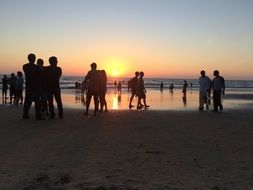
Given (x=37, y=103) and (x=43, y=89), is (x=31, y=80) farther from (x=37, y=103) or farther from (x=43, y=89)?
(x=37, y=103)

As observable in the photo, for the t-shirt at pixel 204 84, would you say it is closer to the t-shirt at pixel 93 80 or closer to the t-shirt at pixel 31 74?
the t-shirt at pixel 93 80

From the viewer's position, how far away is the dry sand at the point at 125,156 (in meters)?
6.58

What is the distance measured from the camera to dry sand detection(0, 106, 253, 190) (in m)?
6.58

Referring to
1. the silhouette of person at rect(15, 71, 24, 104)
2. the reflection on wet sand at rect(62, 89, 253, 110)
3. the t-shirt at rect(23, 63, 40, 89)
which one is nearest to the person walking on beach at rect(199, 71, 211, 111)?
the reflection on wet sand at rect(62, 89, 253, 110)

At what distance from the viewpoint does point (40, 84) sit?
1516 cm

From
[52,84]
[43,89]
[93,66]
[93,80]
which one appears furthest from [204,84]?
[43,89]

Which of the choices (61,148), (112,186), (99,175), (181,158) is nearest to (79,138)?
(61,148)

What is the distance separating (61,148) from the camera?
9359 mm

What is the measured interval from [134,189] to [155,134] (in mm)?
5524

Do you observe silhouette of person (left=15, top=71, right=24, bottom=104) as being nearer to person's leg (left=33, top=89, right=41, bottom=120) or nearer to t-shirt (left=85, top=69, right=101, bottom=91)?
t-shirt (left=85, top=69, right=101, bottom=91)

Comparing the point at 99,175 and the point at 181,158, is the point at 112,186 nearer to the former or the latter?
the point at 99,175

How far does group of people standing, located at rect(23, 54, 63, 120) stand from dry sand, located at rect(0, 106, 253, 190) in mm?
1499

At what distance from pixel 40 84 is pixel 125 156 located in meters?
7.28

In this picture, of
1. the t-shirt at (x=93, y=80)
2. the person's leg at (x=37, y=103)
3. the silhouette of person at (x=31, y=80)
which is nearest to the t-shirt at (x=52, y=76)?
the silhouette of person at (x=31, y=80)
